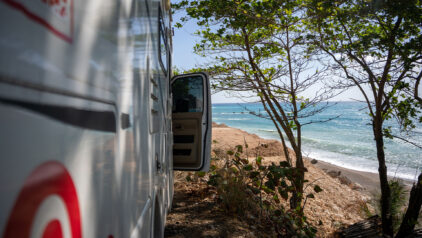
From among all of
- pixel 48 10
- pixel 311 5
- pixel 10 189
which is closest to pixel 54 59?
pixel 48 10

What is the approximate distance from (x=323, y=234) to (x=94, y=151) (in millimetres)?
6510

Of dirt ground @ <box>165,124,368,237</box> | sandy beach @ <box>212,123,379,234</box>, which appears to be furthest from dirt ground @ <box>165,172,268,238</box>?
sandy beach @ <box>212,123,379,234</box>

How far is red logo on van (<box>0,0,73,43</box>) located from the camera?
0.58m

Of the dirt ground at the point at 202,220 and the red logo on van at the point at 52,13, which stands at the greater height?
the red logo on van at the point at 52,13

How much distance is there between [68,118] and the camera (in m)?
0.74

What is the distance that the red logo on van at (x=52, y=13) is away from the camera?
58 cm

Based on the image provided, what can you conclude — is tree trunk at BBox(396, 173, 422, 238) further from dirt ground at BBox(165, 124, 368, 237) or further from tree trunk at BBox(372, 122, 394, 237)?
dirt ground at BBox(165, 124, 368, 237)

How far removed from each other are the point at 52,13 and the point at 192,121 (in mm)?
4145

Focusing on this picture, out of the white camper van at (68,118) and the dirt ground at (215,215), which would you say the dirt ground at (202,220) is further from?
the white camper van at (68,118)

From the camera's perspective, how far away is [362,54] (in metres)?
5.41

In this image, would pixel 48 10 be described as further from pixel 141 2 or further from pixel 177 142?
pixel 177 142

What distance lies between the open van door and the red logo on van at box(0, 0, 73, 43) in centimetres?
361

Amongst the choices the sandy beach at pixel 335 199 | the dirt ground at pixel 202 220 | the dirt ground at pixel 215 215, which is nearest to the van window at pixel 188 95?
the dirt ground at pixel 215 215

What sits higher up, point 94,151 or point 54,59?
point 54,59
